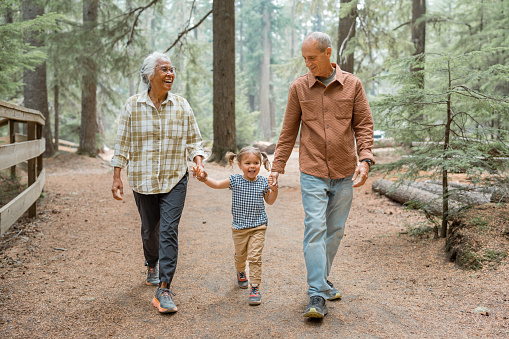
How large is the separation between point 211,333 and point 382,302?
1.59 meters

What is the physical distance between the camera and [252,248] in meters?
3.83

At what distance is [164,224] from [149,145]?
72 centimetres

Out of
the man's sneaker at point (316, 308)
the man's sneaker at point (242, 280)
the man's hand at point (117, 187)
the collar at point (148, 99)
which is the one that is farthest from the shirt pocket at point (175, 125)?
the man's sneaker at point (316, 308)

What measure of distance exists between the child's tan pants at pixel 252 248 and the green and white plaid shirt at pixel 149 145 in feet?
2.65

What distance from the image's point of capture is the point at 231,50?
1209cm

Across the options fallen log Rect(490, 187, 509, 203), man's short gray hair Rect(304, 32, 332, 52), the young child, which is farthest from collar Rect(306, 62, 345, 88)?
fallen log Rect(490, 187, 509, 203)

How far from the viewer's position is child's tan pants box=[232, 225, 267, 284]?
12.5 feet

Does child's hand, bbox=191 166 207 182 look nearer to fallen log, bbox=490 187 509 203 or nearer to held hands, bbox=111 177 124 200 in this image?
held hands, bbox=111 177 124 200

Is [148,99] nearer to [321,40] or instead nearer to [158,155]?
[158,155]

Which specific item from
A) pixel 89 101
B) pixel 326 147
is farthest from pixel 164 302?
pixel 89 101

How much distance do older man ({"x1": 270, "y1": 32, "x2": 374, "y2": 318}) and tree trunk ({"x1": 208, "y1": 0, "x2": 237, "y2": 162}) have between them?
8673 millimetres

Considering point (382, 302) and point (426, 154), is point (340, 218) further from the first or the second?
point (426, 154)

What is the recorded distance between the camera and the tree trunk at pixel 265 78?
33.6m

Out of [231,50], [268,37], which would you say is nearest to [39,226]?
[231,50]
